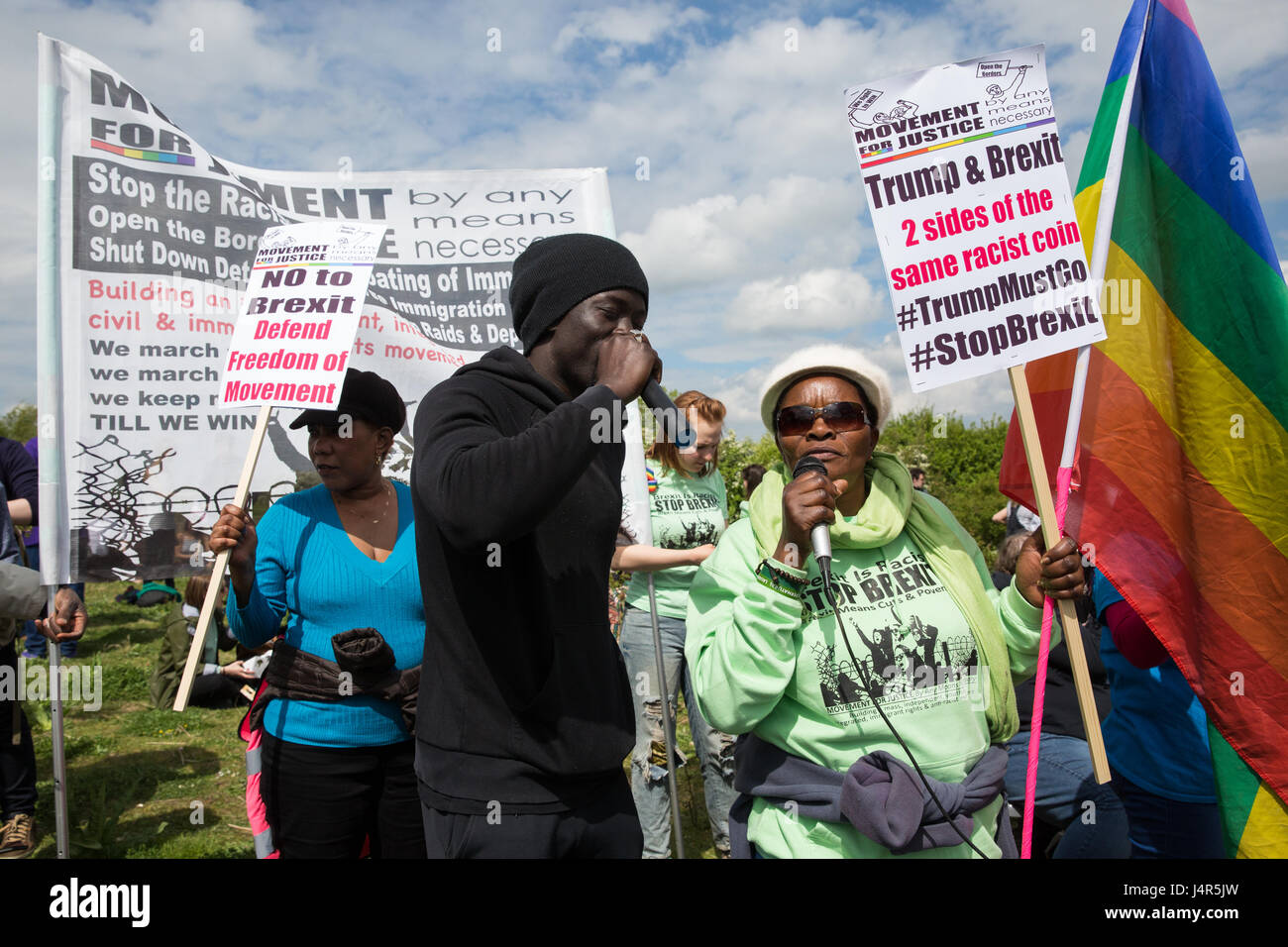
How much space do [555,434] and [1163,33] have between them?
249 centimetres

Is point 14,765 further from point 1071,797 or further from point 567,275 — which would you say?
point 1071,797

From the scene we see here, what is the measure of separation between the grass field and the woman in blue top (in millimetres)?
1227

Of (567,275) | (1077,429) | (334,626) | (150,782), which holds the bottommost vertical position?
(150,782)

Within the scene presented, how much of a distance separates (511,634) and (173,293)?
2.95 meters

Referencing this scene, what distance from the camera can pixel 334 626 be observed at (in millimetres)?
2912

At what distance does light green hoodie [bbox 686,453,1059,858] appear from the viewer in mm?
1993

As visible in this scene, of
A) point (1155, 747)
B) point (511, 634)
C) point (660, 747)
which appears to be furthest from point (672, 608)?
point (511, 634)

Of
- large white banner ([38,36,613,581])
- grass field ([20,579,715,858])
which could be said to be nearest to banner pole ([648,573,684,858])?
grass field ([20,579,715,858])

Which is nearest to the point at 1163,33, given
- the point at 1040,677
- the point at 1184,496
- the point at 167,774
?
the point at 1184,496

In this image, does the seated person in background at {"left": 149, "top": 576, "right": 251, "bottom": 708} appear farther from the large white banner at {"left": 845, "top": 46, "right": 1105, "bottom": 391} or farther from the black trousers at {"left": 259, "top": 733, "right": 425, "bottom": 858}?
the large white banner at {"left": 845, "top": 46, "right": 1105, "bottom": 391}

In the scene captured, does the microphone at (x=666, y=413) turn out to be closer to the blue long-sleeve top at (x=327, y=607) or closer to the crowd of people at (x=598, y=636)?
the crowd of people at (x=598, y=636)

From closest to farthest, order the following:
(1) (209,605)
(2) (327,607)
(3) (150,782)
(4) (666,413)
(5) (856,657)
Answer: (4) (666,413) < (5) (856,657) < (1) (209,605) < (2) (327,607) < (3) (150,782)

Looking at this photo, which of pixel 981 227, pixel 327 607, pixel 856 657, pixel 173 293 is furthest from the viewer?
pixel 173 293

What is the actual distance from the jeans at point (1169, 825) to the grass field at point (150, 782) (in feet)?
7.71
